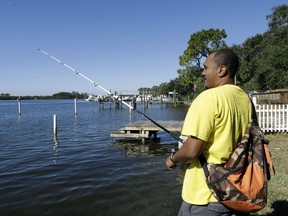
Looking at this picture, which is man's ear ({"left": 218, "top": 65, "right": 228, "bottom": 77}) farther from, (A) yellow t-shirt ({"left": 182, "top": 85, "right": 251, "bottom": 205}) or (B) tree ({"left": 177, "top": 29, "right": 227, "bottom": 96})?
(B) tree ({"left": 177, "top": 29, "right": 227, "bottom": 96})

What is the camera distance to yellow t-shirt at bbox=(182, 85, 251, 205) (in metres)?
2.49

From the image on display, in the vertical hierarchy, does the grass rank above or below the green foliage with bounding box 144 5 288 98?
below

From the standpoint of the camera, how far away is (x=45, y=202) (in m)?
8.19

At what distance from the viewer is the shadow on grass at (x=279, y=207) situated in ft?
18.0

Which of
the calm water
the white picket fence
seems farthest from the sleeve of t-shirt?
the white picket fence

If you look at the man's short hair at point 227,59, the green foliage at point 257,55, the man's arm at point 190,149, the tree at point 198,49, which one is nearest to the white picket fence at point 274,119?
the man's short hair at point 227,59

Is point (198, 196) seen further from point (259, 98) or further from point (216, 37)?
point (216, 37)

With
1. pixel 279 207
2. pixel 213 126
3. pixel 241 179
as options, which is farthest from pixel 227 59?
pixel 279 207

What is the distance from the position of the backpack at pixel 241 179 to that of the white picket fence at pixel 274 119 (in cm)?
1373

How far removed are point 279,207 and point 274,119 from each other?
10811 mm

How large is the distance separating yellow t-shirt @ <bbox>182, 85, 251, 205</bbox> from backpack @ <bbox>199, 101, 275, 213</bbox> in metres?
0.08

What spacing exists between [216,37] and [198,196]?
56.6 metres

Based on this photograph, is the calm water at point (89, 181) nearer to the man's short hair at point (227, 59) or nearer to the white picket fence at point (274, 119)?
the man's short hair at point (227, 59)

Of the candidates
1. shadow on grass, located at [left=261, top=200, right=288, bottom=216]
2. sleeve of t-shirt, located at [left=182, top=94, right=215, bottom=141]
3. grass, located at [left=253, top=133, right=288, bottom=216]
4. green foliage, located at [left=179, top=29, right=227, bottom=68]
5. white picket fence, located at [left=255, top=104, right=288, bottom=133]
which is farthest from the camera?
green foliage, located at [left=179, top=29, right=227, bottom=68]
